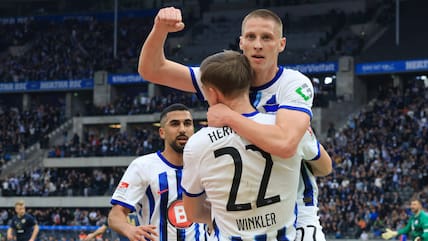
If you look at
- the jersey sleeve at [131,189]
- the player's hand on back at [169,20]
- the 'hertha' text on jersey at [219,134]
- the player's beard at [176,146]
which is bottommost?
the jersey sleeve at [131,189]

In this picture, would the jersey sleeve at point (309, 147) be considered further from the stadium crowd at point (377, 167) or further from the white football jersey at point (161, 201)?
the stadium crowd at point (377, 167)

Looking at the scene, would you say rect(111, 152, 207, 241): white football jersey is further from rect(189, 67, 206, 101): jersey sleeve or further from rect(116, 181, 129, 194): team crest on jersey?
rect(189, 67, 206, 101): jersey sleeve

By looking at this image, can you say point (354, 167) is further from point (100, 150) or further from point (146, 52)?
point (146, 52)

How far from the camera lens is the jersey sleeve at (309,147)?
585 cm

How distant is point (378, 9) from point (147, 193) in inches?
1877

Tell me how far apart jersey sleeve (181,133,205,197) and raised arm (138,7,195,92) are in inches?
28.9

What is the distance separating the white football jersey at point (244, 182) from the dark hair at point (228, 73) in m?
0.21

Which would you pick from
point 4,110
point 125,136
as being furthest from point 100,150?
point 4,110

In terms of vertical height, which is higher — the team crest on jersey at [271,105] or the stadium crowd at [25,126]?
the team crest on jersey at [271,105]

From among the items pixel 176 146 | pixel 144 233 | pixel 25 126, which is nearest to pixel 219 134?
pixel 144 233

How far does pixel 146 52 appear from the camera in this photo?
6.27m

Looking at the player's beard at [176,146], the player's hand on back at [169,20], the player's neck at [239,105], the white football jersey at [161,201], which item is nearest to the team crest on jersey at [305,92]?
the player's neck at [239,105]

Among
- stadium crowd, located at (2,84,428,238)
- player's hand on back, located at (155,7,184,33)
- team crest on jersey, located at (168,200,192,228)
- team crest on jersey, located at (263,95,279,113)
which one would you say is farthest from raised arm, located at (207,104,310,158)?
stadium crowd, located at (2,84,428,238)

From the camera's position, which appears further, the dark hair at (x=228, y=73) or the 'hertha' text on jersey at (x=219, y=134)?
the 'hertha' text on jersey at (x=219, y=134)
